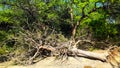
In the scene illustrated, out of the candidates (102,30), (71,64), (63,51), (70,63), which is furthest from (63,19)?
(71,64)

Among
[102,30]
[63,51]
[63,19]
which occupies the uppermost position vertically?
[63,19]

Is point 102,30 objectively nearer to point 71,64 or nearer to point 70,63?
point 70,63

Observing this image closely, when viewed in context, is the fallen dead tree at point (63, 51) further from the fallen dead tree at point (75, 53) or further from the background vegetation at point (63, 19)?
the background vegetation at point (63, 19)

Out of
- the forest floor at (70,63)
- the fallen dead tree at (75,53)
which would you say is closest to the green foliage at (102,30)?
the fallen dead tree at (75,53)

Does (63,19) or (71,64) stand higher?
(63,19)

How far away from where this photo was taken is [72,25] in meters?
20.0

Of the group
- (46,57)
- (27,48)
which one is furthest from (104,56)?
(27,48)

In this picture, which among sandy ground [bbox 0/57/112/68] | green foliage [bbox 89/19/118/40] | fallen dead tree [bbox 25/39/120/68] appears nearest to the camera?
sandy ground [bbox 0/57/112/68]

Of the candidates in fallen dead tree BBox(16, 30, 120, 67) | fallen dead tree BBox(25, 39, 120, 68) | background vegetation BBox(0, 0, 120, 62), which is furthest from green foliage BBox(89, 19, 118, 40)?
fallen dead tree BBox(25, 39, 120, 68)

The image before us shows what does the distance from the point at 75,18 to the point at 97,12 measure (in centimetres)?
161

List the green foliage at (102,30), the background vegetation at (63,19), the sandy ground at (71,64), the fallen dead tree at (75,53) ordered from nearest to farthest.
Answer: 1. the sandy ground at (71,64)
2. the fallen dead tree at (75,53)
3. the background vegetation at (63,19)
4. the green foliage at (102,30)

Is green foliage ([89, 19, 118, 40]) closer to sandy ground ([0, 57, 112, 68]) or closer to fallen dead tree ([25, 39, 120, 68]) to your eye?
fallen dead tree ([25, 39, 120, 68])

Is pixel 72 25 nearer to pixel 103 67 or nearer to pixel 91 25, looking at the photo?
pixel 91 25

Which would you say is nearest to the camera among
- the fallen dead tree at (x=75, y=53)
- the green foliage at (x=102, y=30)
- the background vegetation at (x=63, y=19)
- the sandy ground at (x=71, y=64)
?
the sandy ground at (x=71, y=64)
